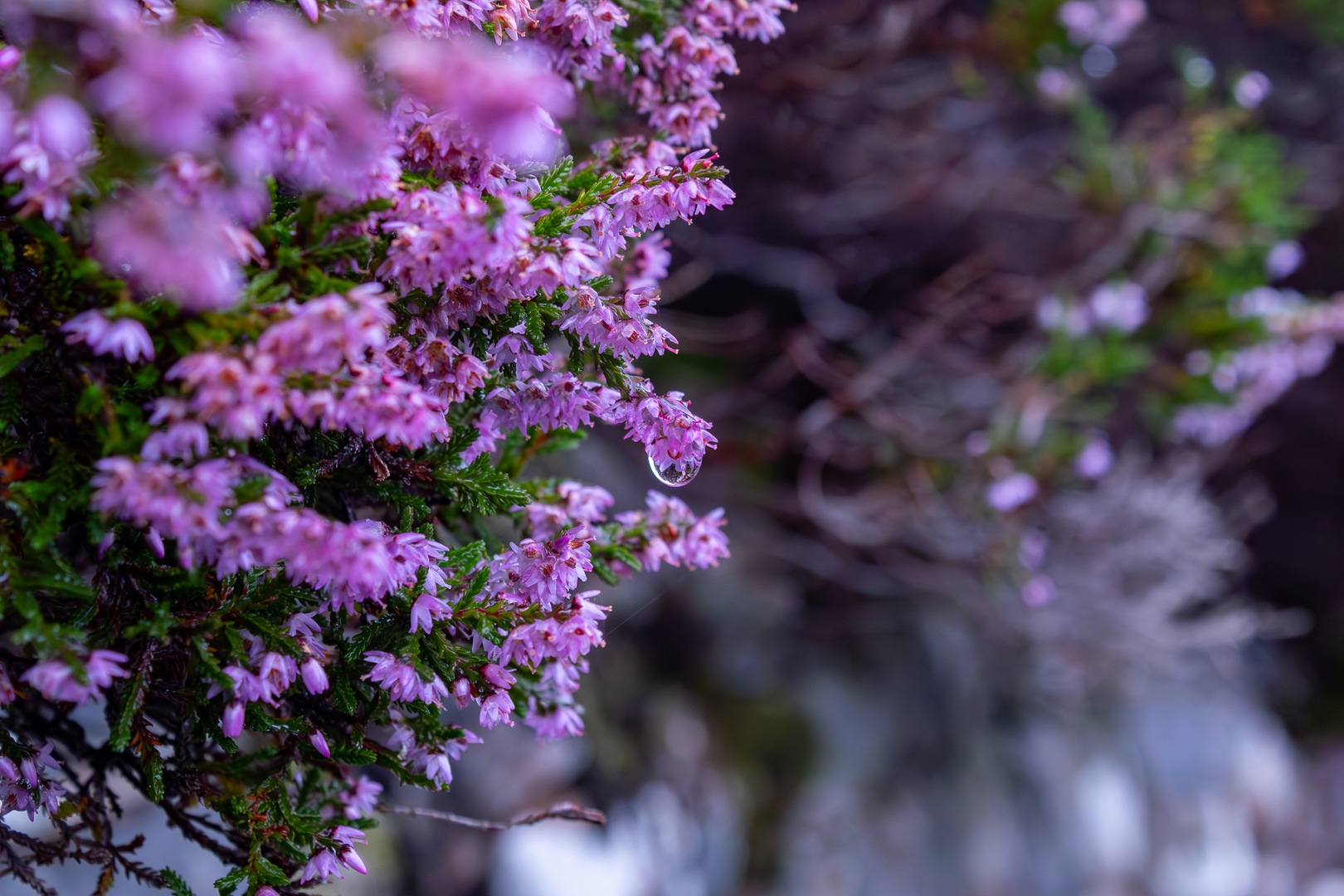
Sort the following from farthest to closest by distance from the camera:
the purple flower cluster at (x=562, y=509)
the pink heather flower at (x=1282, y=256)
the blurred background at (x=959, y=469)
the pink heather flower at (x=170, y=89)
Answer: the pink heather flower at (x=1282, y=256) → the blurred background at (x=959, y=469) → the purple flower cluster at (x=562, y=509) → the pink heather flower at (x=170, y=89)

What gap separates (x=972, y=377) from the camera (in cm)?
252

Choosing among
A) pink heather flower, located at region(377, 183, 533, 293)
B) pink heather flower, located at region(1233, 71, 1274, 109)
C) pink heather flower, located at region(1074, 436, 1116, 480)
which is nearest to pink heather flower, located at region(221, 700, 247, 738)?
pink heather flower, located at region(377, 183, 533, 293)

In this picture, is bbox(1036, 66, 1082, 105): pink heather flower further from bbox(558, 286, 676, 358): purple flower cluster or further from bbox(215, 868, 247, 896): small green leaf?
bbox(215, 868, 247, 896): small green leaf

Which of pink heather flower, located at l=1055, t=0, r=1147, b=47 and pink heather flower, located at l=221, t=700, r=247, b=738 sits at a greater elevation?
pink heather flower, located at l=1055, t=0, r=1147, b=47

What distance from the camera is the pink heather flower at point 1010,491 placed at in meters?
2.03

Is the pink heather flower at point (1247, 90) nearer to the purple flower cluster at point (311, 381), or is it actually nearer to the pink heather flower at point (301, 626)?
the purple flower cluster at point (311, 381)

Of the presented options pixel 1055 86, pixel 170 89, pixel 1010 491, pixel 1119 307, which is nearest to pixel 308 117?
pixel 170 89

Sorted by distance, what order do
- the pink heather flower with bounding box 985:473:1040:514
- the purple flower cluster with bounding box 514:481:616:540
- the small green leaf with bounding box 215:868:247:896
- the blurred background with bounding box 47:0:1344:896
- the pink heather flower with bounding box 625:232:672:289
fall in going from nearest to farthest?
the small green leaf with bounding box 215:868:247:896 → the purple flower cluster with bounding box 514:481:616:540 → the pink heather flower with bounding box 625:232:672:289 → the pink heather flower with bounding box 985:473:1040:514 → the blurred background with bounding box 47:0:1344:896

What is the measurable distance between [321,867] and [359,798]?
153mm

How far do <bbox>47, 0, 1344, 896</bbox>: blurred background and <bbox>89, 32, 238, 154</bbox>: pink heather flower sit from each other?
131 centimetres

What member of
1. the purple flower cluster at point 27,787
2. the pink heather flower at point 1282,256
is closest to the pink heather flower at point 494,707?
the purple flower cluster at point 27,787

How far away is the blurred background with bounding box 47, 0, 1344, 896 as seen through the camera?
214 centimetres

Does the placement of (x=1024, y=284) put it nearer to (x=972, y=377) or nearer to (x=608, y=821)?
(x=972, y=377)

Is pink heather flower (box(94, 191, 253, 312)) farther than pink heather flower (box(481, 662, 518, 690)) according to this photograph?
No
